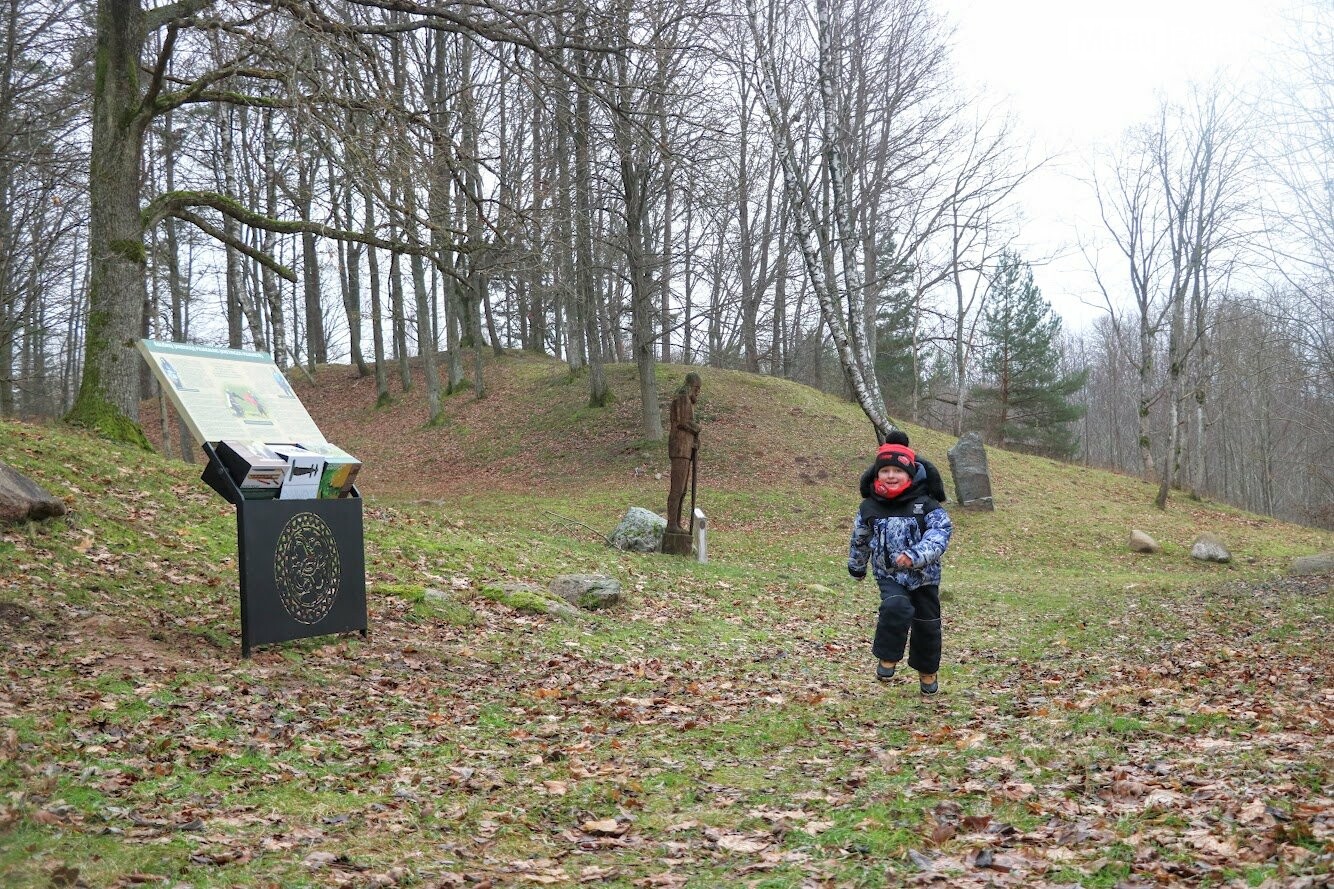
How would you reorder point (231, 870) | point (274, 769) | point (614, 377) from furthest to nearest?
1. point (614, 377)
2. point (274, 769)
3. point (231, 870)

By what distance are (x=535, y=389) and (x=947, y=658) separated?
23.6 metres

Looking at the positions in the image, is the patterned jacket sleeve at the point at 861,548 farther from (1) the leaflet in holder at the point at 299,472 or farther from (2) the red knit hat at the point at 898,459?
(1) the leaflet in holder at the point at 299,472

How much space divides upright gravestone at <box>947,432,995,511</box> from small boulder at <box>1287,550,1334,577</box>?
739 centimetres

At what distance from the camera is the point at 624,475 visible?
931 inches

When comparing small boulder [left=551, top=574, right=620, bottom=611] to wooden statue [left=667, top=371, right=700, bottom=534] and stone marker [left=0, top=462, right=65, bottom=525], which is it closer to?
wooden statue [left=667, top=371, right=700, bottom=534]

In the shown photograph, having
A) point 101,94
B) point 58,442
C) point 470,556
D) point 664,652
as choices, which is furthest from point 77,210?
point 664,652

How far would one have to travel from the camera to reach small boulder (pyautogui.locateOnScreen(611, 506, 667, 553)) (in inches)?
615

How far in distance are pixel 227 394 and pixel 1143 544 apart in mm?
19438

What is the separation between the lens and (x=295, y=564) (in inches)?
282

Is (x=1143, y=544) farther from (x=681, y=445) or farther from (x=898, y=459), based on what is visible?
(x=898, y=459)

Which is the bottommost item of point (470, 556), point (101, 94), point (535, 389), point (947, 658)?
point (947, 658)

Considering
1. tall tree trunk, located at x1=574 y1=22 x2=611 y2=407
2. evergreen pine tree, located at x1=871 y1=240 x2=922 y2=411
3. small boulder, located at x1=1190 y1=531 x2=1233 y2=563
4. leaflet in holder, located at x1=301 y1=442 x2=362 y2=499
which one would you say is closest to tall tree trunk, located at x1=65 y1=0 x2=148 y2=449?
leaflet in holder, located at x1=301 y1=442 x2=362 y2=499

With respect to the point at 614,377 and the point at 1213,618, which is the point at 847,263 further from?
the point at 614,377

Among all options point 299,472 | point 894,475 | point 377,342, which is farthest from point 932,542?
point 377,342
